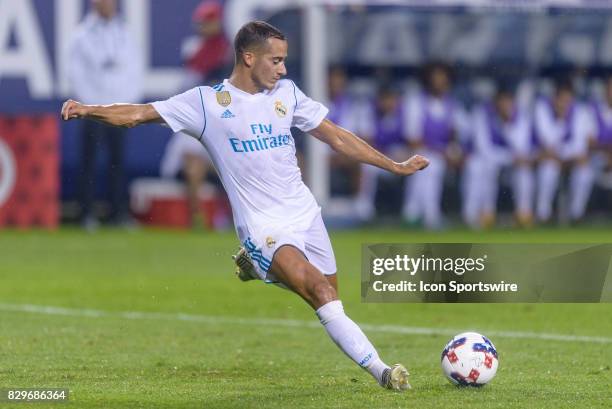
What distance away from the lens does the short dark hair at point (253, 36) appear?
360 inches

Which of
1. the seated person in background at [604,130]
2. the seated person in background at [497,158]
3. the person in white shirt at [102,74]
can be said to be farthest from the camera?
the seated person in background at [604,130]

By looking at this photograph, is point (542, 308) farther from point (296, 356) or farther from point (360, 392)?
point (360, 392)

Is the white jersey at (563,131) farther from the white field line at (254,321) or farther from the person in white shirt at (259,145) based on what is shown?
the person in white shirt at (259,145)

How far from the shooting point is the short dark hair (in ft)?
30.0

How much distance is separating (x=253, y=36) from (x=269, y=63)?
0.19 m

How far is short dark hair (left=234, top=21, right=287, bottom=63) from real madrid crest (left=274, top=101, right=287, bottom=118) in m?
0.36

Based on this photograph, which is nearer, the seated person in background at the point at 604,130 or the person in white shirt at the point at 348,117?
the person in white shirt at the point at 348,117

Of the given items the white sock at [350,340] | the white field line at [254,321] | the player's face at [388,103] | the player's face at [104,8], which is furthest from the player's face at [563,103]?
the white sock at [350,340]

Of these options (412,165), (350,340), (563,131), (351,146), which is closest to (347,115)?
(563,131)

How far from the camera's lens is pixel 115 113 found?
891cm

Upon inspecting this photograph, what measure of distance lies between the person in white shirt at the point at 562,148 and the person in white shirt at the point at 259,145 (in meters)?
17.6

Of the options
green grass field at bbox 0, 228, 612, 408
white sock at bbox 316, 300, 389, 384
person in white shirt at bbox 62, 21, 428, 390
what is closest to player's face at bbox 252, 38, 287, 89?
person in white shirt at bbox 62, 21, 428, 390

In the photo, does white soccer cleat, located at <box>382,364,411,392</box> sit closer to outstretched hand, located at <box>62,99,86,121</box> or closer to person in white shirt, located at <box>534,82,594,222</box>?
outstretched hand, located at <box>62,99,86,121</box>

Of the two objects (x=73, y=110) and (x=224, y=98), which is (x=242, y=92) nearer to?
(x=224, y=98)
